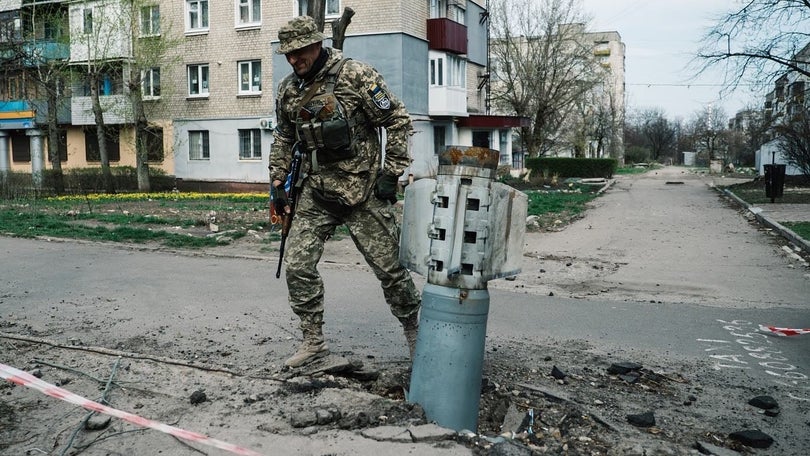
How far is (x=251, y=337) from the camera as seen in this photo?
224 inches

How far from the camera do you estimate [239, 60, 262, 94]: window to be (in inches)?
1344

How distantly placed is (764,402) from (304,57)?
3440mm

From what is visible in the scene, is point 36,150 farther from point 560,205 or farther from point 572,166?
point 560,205

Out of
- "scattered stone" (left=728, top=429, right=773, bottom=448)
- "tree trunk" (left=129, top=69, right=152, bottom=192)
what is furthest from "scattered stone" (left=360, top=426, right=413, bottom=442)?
"tree trunk" (left=129, top=69, right=152, bottom=192)

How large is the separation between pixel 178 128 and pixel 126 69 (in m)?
3.85

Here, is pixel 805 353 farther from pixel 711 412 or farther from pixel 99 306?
pixel 99 306

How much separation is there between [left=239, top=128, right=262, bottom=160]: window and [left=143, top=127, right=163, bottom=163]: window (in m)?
4.30

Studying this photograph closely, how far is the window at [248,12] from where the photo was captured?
112 ft

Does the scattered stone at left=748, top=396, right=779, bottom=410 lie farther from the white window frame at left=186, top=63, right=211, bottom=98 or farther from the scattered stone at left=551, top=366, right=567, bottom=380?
the white window frame at left=186, top=63, right=211, bottom=98

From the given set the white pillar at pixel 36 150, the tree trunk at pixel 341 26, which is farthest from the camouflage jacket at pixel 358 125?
the white pillar at pixel 36 150

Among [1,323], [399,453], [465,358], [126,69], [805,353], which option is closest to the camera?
[399,453]

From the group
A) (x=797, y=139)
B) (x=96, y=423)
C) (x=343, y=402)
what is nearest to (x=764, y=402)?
(x=343, y=402)

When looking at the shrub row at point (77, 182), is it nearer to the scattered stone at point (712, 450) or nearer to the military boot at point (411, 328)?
the military boot at point (411, 328)

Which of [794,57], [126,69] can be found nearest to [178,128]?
[126,69]
